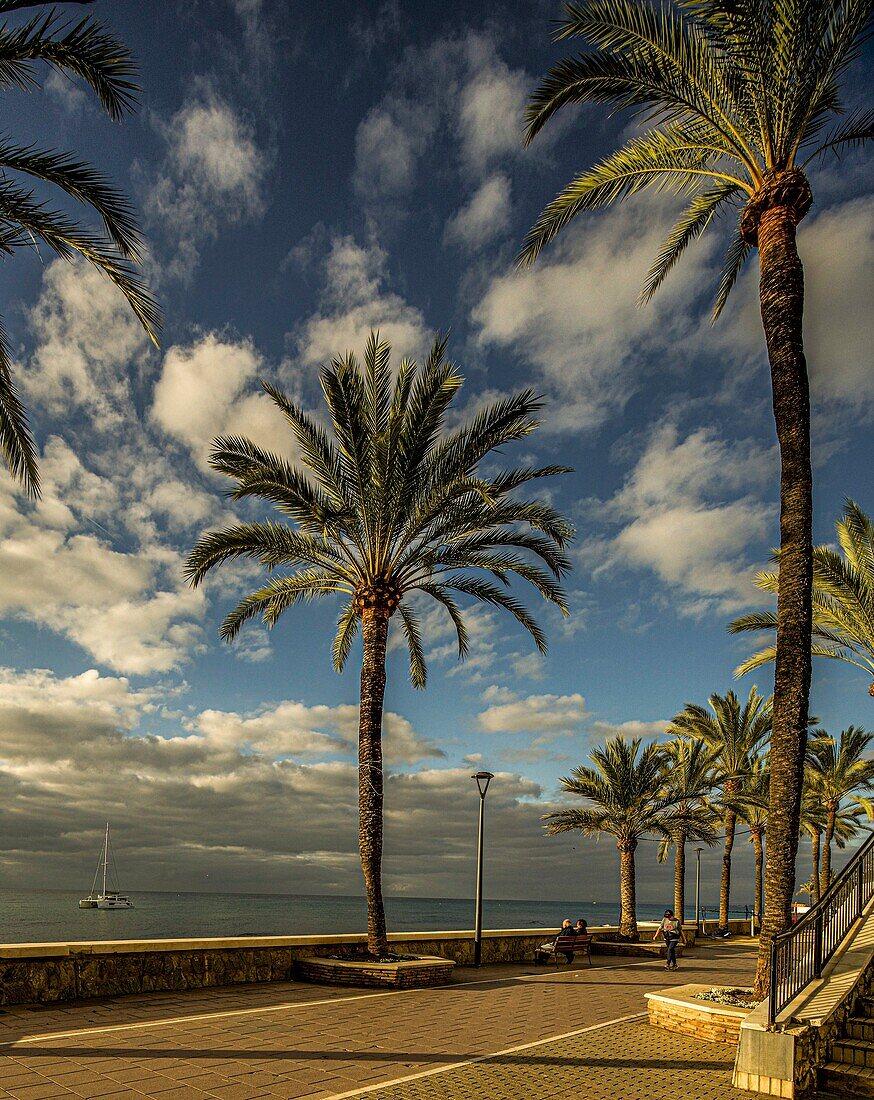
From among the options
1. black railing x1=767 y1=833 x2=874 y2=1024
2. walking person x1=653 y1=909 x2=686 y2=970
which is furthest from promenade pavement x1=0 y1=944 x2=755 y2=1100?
walking person x1=653 y1=909 x2=686 y2=970

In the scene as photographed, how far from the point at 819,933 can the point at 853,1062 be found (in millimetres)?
1471

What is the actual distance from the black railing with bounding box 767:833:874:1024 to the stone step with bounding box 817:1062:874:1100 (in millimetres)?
653

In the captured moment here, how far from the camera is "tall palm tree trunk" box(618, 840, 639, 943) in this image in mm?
27531

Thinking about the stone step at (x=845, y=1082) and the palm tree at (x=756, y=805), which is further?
the palm tree at (x=756, y=805)

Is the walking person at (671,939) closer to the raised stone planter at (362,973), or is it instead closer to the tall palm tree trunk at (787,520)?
the raised stone planter at (362,973)

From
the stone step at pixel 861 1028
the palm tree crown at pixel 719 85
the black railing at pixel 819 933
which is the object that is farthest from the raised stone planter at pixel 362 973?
the palm tree crown at pixel 719 85

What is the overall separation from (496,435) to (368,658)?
5153mm

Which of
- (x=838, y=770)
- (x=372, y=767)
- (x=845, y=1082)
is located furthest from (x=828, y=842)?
(x=845, y=1082)

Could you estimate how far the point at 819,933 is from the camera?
9203mm

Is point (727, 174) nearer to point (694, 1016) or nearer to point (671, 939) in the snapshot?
point (694, 1016)

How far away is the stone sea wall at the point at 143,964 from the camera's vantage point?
10078 millimetres

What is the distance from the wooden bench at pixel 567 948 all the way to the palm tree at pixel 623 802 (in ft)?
30.5

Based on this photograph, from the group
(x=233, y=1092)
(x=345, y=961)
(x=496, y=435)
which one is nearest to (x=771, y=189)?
(x=496, y=435)

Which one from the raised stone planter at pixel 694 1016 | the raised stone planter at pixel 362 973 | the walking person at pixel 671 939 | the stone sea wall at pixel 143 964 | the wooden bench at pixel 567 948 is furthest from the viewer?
the wooden bench at pixel 567 948
